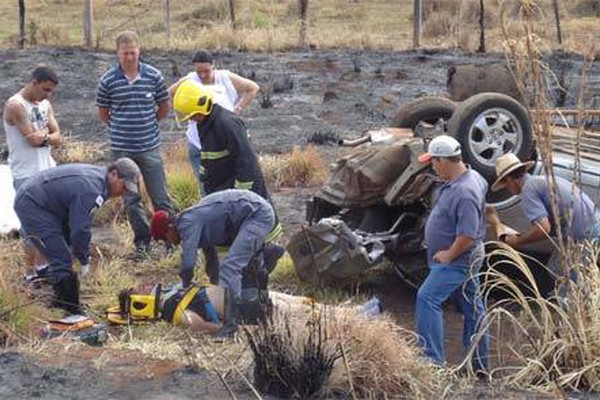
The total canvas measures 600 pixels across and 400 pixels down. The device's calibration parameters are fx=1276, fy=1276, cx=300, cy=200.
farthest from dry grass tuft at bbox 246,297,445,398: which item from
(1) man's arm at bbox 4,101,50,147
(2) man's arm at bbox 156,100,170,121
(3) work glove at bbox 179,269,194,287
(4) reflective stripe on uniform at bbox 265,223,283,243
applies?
(2) man's arm at bbox 156,100,170,121

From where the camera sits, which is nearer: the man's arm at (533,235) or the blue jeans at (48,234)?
the man's arm at (533,235)

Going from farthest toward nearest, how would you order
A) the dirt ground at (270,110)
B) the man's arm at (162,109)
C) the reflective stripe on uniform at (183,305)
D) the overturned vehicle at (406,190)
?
1. the man's arm at (162,109)
2. the overturned vehicle at (406,190)
3. the reflective stripe on uniform at (183,305)
4. the dirt ground at (270,110)

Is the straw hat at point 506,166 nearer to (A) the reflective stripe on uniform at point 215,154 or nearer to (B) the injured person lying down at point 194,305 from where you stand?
(B) the injured person lying down at point 194,305

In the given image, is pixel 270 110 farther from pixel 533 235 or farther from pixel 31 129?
pixel 533 235

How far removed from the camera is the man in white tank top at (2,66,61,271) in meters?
10.3

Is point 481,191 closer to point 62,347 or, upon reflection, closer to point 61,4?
point 62,347

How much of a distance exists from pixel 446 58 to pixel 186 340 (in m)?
18.0

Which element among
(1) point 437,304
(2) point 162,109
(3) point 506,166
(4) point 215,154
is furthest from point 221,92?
(1) point 437,304

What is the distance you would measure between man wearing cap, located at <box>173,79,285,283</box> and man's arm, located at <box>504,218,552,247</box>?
1.69m

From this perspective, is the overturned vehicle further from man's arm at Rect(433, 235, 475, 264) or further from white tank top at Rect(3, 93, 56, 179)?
white tank top at Rect(3, 93, 56, 179)

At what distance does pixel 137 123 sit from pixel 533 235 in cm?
407

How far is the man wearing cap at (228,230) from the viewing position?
842 cm

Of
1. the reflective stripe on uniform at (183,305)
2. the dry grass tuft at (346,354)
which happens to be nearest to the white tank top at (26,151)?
the reflective stripe on uniform at (183,305)

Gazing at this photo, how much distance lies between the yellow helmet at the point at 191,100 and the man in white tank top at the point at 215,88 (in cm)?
160
